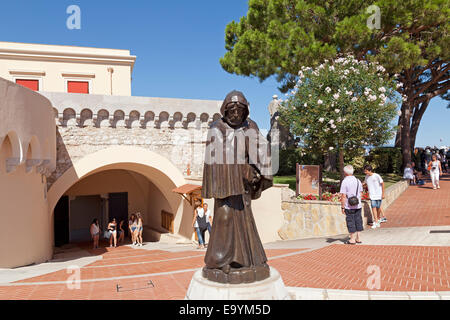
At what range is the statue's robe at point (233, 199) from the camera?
3842 mm

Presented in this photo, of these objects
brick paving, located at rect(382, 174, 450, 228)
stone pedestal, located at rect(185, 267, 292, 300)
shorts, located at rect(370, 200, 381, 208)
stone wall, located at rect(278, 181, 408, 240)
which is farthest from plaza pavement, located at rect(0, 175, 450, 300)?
stone pedestal, located at rect(185, 267, 292, 300)

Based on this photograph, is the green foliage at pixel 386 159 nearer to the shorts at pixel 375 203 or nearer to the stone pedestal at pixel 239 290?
the shorts at pixel 375 203

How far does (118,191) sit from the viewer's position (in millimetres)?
19312

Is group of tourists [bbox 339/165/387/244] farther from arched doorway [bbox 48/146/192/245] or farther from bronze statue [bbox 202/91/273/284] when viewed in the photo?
arched doorway [bbox 48/146/192/245]

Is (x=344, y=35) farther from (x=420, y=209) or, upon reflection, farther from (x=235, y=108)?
(x=235, y=108)

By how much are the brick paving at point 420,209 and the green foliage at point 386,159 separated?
670cm

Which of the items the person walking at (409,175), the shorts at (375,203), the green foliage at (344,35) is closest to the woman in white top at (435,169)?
the person walking at (409,175)

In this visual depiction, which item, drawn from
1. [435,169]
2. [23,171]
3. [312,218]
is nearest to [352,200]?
[312,218]

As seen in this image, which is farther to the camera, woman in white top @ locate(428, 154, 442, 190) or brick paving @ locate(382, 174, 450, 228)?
woman in white top @ locate(428, 154, 442, 190)

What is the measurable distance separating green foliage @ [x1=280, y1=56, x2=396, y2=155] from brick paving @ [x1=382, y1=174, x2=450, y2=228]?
8.45ft

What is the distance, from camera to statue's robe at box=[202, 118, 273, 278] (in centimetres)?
384

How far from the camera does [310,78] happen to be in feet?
41.2
